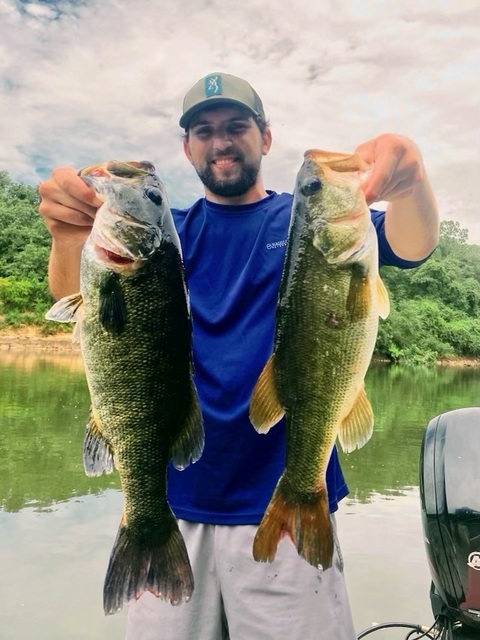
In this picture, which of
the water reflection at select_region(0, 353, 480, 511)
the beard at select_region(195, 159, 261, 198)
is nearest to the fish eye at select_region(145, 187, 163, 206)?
the beard at select_region(195, 159, 261, 198)

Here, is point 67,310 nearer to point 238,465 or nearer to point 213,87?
point 238,465

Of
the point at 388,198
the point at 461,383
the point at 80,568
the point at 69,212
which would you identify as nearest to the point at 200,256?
the point at 69,212

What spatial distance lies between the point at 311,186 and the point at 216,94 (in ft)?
2.61

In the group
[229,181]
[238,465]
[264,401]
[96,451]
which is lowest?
[238,465]

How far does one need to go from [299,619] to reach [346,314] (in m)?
1.10

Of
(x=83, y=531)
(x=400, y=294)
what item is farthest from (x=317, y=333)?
(x=400, y=294)

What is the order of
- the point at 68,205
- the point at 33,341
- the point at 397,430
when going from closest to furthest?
the point at 68,205, the point at 397,430, the point at 33,341

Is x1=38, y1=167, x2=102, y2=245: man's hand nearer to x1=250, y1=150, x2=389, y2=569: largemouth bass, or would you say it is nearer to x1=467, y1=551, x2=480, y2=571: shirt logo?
x1=250, y1=150, x2=389, y2=569: largemouth bass

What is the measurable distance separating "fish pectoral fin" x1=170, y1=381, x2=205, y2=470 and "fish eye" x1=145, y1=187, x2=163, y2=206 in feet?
1.81

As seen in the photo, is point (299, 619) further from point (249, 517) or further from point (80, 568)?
point (80, 568)

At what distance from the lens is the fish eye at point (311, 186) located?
6.07 feet

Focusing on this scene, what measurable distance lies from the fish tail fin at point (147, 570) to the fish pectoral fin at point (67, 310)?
25.0 inches

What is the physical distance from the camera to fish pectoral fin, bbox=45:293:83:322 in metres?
1.81

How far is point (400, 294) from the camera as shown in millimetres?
44188
